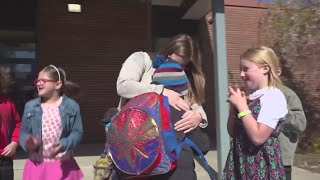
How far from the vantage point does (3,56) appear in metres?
9.88

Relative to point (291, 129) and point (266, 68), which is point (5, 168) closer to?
point (291, 129)

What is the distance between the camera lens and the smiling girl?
8.11ft

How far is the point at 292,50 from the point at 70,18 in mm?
4924

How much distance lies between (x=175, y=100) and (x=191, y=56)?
0.36 metres

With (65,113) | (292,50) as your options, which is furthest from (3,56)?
(65,113)

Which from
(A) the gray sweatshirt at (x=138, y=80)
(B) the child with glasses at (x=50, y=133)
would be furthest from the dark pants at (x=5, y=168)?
(A) the gray sweatshirt at (x=138, y=80)

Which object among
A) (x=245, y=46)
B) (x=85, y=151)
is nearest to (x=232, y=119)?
(x=85, y=151)

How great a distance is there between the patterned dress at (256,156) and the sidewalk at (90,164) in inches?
176

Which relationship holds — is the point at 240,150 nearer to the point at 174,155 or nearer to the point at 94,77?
the point at 174,155

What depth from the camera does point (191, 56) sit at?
2.65 meters

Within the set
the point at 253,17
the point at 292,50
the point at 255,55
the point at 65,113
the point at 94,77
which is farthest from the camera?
the point at 253,17

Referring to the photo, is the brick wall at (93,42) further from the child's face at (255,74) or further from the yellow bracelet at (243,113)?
the yellow bracelet at (243,113)

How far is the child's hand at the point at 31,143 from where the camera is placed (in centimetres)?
342

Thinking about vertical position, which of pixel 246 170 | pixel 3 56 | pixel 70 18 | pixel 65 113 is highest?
pixel 70 18
